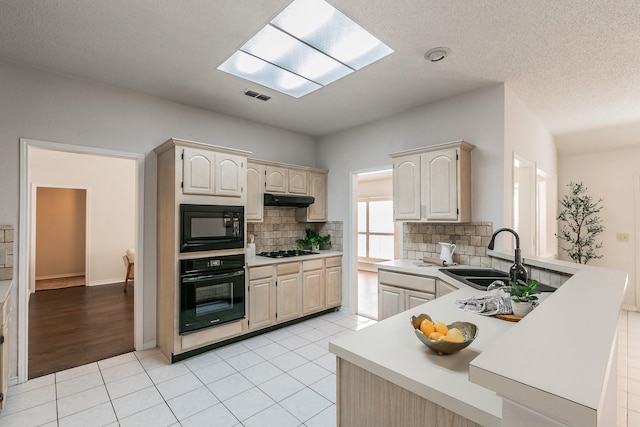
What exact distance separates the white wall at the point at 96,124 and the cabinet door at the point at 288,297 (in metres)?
1.40

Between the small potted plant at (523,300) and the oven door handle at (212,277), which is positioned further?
the oven door handle at (212,277)

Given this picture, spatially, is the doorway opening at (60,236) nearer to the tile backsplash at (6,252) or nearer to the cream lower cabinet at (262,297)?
the tile backsplash at (6,252)

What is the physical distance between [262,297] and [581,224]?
5.16m

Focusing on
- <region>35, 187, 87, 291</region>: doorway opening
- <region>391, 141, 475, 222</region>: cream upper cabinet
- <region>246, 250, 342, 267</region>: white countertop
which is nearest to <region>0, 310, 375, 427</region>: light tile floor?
<region>246, 250, 342, 267</region>: white countertop

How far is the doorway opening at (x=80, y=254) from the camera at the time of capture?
3207 mm

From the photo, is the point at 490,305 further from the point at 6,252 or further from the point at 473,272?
the point at 6,252

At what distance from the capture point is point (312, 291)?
414 cm

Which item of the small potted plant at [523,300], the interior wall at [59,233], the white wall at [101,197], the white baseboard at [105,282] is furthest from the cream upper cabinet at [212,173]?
the interior wall at [59,233]

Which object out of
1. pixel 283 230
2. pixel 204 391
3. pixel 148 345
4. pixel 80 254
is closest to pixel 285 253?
pixel 283 230

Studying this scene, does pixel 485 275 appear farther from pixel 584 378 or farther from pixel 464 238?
pixel 584 378

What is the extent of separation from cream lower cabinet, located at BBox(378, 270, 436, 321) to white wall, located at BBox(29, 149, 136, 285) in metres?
5.45

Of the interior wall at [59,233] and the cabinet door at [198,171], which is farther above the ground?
the cabinet door at [198,171]

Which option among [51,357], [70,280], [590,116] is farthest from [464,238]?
[70,280]

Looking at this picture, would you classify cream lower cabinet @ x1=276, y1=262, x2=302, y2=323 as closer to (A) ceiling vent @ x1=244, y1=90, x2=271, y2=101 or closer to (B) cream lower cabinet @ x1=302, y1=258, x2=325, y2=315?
(B) cream lower cabinet @ x1=302, y1=258, x2=325, y2=315
